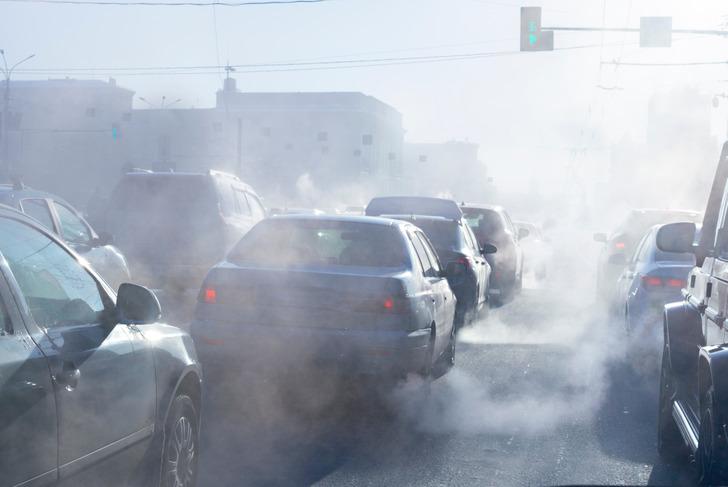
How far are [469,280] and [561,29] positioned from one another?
881cm

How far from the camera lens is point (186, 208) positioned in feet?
48.3

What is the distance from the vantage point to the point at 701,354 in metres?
4.87

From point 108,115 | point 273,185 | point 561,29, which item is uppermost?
point 561,29

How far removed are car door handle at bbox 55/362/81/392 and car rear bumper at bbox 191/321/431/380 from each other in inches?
154

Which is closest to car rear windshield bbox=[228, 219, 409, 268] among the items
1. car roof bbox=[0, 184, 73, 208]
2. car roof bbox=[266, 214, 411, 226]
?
car roof bbox=[266, 214, 411, 226]

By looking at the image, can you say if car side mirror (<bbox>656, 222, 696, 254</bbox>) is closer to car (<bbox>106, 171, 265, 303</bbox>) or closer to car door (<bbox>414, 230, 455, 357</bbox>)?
car door (<bbox>414, 230, 455, 357</bbox>)

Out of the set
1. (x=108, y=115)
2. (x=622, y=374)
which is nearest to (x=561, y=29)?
(x=622, y=374)

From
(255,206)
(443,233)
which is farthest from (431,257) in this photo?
(255,206)

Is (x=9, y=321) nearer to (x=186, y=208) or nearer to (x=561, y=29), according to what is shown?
(x=186, y=208)

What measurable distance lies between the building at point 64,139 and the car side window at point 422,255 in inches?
2668

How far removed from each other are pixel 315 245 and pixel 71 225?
4291mm

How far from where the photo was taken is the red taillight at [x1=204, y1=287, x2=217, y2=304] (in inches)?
312

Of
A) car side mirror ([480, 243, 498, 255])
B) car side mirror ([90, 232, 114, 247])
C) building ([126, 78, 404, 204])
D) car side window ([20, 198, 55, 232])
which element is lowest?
building ([126, 78, 404, 204])

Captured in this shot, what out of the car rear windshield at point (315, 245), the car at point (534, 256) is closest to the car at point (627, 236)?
the car rear windshield at point (315, 245)
